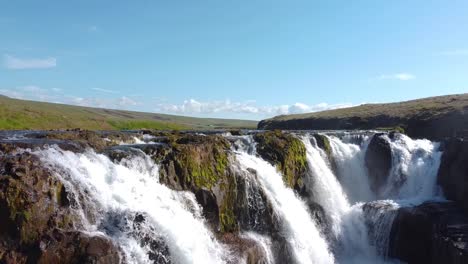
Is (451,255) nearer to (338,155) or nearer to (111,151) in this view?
(338,155)

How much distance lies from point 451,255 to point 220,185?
12612 mm

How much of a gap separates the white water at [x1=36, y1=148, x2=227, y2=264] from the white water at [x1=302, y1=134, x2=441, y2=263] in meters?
11.0

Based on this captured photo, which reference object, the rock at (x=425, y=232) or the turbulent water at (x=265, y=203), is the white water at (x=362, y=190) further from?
the rock at (x=425, y=232)

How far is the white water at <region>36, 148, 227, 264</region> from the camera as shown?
51.6ft

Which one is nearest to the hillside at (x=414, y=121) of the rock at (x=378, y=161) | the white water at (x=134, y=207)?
the rock at (x=378, y=161)

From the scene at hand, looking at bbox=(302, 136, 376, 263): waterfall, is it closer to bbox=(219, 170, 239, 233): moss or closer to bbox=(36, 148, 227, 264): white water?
bbox=(219, 170, 239, 233): moss

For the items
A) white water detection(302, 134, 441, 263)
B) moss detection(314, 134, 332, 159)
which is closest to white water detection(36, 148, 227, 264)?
white water detection(302, 134, 441, 263)

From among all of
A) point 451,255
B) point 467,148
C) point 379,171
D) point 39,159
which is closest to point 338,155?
point 379,171

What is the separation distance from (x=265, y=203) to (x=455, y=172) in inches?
592

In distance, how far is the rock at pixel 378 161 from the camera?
36719 millimetres

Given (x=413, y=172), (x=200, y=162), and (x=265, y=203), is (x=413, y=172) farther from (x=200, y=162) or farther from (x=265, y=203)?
(x=200, y=162)

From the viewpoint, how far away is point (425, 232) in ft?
82.3

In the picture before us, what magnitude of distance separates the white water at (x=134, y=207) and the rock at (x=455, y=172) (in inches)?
709

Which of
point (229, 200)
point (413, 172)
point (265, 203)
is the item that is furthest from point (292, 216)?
point (413, 172)
